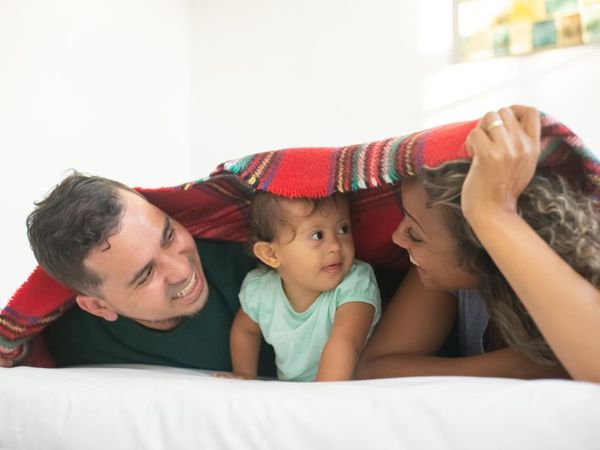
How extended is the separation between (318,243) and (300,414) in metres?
0.43

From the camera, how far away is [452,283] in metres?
1.05

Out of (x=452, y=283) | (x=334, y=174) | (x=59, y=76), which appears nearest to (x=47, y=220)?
(x=334, y=174)

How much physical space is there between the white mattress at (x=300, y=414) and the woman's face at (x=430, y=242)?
0.23m

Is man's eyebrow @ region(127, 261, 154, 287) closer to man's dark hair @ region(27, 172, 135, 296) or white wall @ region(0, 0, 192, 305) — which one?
man's dark hair @ region(27, 172, 135, 296)

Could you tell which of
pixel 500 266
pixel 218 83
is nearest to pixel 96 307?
pixel 500 266

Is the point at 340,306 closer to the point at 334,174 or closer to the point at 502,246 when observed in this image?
the point at 334,174

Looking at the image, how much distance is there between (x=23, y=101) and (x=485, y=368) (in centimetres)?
166

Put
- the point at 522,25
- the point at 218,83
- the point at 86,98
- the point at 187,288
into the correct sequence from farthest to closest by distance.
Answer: the point at 218,83, the point at 522,25, the point at 86,98, the point at 187,288

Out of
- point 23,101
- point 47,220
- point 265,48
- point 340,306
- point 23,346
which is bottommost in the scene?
point 23,346

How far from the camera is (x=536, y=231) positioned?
0.86m

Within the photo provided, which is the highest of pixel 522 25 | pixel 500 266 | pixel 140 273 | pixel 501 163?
pixel 522 25

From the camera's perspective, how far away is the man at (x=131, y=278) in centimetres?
120

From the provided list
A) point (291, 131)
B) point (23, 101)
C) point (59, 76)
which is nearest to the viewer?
point (23, 101)

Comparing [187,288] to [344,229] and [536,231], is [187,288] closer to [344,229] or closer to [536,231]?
[344,229]
